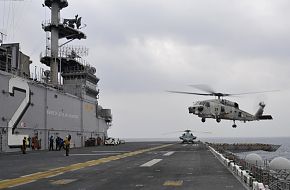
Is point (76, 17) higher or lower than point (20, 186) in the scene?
higher

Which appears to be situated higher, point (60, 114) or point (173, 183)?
point (60, 114)

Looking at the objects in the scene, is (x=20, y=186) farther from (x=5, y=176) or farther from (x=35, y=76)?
(x=35, y=76)

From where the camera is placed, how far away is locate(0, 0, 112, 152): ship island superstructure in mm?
34344

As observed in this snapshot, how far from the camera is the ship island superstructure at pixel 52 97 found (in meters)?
34.3

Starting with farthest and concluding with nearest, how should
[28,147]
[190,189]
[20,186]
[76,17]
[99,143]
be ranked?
[99,143], [76,17], [28,147], [20,186], [190,189]

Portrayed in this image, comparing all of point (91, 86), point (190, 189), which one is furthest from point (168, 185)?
point (91, 86)

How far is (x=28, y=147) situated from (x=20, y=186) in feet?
87.5

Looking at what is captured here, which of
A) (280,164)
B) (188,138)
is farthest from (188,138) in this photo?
(280,164)

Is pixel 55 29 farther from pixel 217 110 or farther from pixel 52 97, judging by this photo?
pixel 217 110

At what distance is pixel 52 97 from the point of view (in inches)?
1703

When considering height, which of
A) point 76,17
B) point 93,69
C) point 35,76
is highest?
point 76,17

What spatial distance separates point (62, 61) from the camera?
2208 inches

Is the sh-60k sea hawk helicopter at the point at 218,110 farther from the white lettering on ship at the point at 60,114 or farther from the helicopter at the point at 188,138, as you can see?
the helicopter at the point at 188,138

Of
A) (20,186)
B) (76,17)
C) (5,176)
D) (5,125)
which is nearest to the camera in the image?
(20,186)
